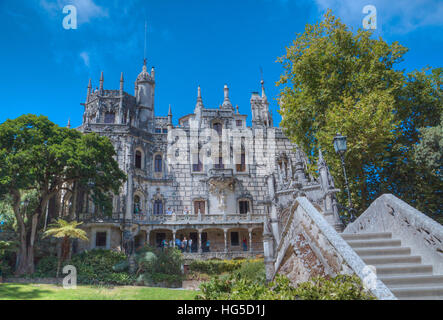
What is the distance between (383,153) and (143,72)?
2973 centimetres

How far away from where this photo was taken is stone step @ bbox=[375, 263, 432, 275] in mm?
6375

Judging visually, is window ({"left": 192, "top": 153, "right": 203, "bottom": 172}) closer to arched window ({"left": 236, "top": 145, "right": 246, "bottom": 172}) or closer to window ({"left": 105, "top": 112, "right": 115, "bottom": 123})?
arched window ({"left": 236, "top": 145, "right": 246, "bottom": 172})

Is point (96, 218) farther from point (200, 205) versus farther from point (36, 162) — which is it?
point (200, 205)

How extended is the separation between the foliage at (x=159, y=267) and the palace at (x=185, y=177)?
3.27 m

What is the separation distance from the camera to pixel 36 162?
2084cm

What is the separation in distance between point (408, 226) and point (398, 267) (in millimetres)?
1464

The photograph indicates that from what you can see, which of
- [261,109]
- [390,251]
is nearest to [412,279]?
[390,251]

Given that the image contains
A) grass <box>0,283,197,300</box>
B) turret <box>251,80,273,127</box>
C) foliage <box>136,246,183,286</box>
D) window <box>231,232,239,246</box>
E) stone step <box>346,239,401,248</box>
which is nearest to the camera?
stone step <box>346,239,401,248</box>

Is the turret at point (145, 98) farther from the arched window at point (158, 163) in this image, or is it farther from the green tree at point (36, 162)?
the green tree at point (36, 162)

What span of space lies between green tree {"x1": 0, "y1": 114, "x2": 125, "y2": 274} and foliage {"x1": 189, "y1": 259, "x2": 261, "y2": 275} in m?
9.41

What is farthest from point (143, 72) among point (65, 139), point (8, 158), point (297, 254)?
point (297, 254)

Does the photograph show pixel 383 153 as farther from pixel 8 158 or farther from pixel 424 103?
pixel 8 158

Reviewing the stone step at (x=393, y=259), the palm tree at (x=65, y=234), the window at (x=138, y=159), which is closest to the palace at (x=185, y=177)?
the window at (x=138, y=159)

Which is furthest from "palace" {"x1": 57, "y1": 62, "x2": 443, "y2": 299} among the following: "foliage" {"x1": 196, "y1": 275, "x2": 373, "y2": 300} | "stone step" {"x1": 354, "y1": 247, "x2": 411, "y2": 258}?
"foliage" {"x1": 196, "y1": 275, "x2": 373, "y2": 300}
